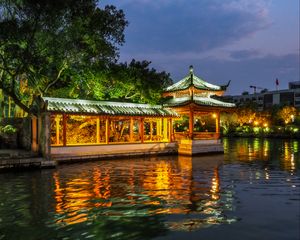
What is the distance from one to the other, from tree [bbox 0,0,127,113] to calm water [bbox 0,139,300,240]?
21.5ft

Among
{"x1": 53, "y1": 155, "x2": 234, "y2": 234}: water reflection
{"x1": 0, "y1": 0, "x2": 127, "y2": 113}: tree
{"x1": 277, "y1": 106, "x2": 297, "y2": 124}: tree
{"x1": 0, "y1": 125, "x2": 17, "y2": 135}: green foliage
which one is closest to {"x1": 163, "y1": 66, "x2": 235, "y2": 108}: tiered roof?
{"x1": 0, "y1": 0, "x2": 127, "y2": 113}: tree

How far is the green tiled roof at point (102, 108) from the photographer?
20.9 m

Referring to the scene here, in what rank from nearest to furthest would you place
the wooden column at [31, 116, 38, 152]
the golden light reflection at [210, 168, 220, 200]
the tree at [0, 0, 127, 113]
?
the golden light reflection at [210, 168, 220, 200] → the tree at [0, 0, 127, 113] → the wooden column at [31, 116, 38, 152]

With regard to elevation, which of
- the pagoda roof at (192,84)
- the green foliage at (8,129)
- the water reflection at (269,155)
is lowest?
the water reflection at (269,155)

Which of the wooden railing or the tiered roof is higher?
the tiered roof

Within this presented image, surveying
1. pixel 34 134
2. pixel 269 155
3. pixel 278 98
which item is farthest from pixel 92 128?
pixel 278 98

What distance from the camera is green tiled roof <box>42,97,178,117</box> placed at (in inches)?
824

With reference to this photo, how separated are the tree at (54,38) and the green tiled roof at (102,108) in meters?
1.45

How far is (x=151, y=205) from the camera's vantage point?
10.1 m

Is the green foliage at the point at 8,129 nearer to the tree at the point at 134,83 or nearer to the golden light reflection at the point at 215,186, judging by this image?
the tree at the point at 134,83

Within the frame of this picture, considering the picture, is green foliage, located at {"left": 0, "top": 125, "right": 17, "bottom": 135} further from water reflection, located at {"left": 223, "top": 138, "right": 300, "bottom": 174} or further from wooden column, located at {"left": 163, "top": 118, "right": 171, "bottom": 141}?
water reflection, located at {"left": 223, "top": 138, "right": 300, "bottom": 174}

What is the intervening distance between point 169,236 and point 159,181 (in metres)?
7.03

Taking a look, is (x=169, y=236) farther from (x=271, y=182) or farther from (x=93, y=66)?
(x=93, y=66)

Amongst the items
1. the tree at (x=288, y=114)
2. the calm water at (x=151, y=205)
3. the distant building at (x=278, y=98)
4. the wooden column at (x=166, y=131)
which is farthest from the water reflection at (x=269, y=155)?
the distant building at (x=278, y=98)
